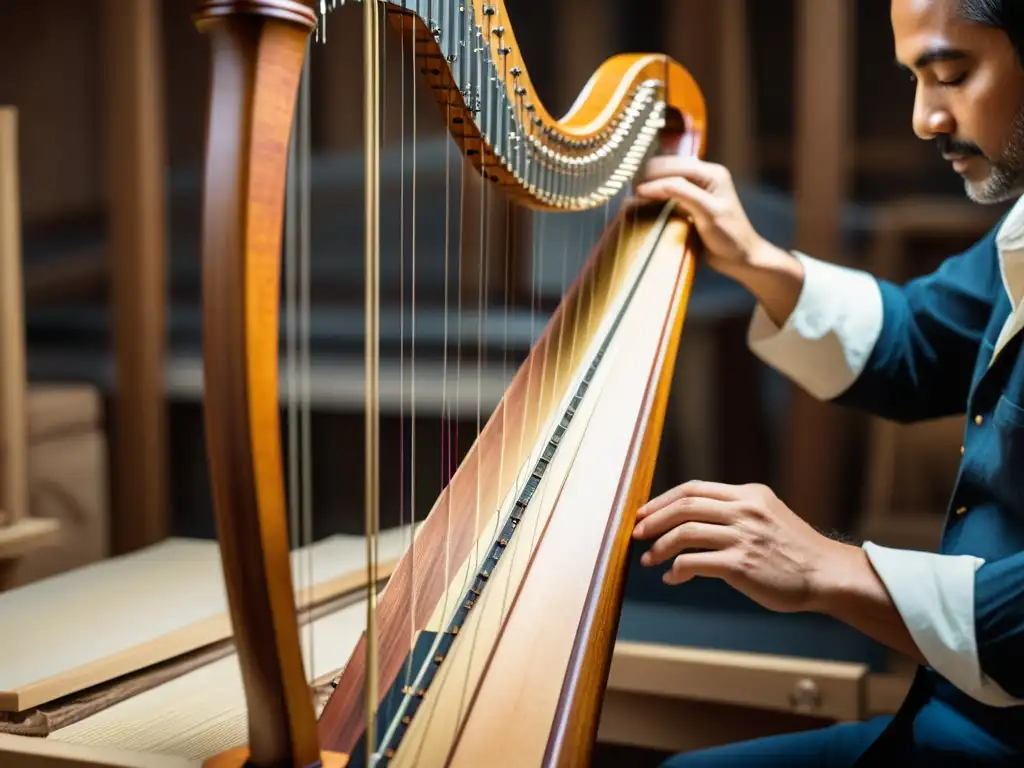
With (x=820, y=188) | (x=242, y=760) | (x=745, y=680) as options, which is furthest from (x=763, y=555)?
(x=820, y=188)

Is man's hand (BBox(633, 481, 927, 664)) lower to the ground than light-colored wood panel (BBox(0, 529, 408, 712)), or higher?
higher

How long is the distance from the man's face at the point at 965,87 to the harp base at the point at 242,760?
77 centimetres

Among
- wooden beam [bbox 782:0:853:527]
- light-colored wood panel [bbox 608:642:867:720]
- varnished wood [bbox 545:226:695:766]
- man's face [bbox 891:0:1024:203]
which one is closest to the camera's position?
varnished wood [bbox 545:226:695:766]

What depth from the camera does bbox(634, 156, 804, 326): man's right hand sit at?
1.29 metres

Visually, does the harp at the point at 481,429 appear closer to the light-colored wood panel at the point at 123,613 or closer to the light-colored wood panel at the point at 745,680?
the light-colored wood panel at the point at 123,613

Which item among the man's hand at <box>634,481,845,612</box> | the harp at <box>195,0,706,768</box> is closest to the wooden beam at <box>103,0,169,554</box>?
the harp at <box>195,0,706,768</box>

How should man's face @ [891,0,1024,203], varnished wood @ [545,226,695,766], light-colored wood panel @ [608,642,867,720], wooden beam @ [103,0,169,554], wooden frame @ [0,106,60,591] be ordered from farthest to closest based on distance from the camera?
1. wooden beam @ [103,0,169,554]
2. light-colored wood panel @ [608,642,867,720]
3. wooden frame @ [0,106,60,591]
4. man's face @ [891,0,1024,203]
5. varnished wood @ [545,226,695,766]

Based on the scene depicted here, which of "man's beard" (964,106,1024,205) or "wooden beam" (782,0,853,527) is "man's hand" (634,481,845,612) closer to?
"man's beard" (964,106,1024,205)

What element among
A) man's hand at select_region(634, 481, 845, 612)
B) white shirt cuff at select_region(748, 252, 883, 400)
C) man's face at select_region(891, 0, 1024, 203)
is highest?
man's face at select_region(891, 0, 1024, 203)

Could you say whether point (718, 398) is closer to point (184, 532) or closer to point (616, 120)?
point (616, 120)

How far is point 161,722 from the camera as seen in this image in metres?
0.84

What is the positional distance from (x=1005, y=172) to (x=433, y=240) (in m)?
1.07

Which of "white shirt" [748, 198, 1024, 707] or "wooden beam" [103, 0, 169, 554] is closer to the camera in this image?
"white shirt" [748, 198, 1024, 707]

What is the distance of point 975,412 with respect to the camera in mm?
1052
